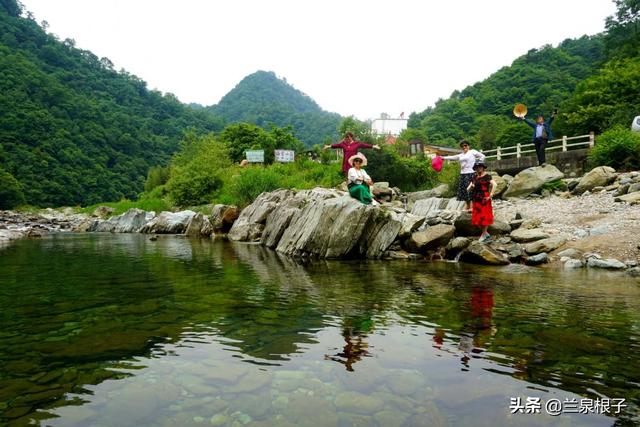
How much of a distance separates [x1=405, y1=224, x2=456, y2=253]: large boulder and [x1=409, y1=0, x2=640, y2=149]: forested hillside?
23186mm

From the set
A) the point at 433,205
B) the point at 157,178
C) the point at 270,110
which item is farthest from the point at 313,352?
the point at 270,110

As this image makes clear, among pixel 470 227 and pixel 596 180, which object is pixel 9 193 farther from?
pixel 596 180

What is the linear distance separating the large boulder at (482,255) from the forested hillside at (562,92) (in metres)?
23.8

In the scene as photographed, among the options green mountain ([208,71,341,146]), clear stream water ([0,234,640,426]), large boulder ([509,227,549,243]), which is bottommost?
clear stream water ([0,234,640,426])

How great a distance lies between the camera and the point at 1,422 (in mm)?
2523

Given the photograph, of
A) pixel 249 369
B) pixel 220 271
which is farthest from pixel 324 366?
pixel 220 271

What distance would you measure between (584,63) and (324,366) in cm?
9335

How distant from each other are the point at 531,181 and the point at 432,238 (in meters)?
10.7

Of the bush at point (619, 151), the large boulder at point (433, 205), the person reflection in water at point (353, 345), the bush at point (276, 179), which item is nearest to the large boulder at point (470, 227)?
the large boulder at point (433, 205)

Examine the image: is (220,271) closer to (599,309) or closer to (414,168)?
(599,309)

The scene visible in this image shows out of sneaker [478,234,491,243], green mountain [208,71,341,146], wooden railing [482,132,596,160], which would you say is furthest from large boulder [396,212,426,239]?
green mountain [208,71,341,146]

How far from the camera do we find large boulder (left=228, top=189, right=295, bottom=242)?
20984 mm

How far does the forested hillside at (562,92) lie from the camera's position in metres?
33.4

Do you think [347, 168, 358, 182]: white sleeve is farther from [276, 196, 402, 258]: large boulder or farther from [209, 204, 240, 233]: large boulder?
[209, 204, 240, 233]: large boulder
